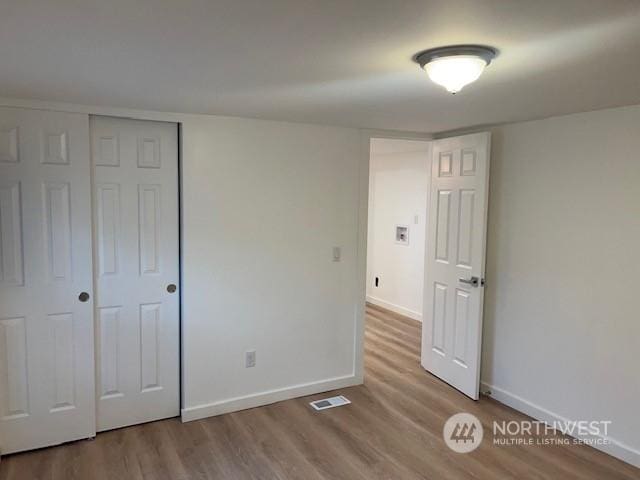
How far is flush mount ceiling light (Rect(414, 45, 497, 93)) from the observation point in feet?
5.35

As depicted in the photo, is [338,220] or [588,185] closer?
[588,185]

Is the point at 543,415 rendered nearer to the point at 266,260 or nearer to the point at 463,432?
the point at 463,432

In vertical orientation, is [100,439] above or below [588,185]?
below

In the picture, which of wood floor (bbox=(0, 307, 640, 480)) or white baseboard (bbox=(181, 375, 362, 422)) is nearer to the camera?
wood floor (bbox=(0, 307, 640, 480))

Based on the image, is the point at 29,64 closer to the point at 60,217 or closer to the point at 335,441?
the point at 60,217

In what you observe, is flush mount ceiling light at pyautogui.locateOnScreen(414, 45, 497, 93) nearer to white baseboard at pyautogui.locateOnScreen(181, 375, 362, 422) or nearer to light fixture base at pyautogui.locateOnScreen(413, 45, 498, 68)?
light fixture base at pyautogui.locateOnScreen(413, 45, 498, 68)

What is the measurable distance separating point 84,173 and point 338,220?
1835 mm

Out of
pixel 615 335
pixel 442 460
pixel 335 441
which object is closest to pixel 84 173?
pixel 335 441

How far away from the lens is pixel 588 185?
9.64ft

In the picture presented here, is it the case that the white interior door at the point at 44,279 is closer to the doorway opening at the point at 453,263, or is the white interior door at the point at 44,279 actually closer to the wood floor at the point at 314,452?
the wood floor at the point at 314,452

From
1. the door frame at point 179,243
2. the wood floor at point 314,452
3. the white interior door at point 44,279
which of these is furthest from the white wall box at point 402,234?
the white interior door at point 44,279

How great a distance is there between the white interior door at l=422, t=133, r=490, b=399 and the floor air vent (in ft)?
3.05

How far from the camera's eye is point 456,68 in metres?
1.66

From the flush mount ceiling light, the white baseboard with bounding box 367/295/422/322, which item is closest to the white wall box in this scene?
the white baseboard with bounding box 367/295/422/322
